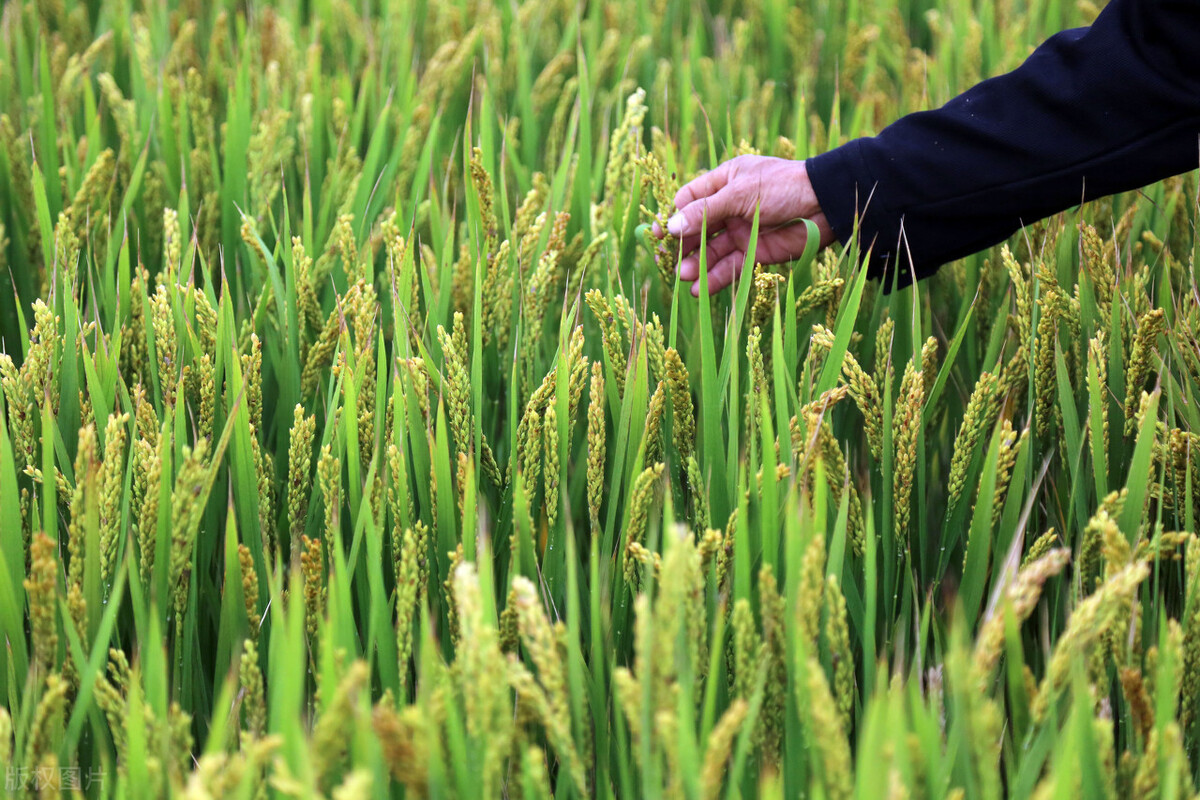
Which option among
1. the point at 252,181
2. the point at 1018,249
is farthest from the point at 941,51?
the point at 252,181

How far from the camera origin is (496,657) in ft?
2.34

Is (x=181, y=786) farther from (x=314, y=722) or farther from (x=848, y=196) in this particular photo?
(x=848, y=196)

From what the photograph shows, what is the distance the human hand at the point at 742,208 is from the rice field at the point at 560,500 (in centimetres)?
4

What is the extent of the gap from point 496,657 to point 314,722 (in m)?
0.31

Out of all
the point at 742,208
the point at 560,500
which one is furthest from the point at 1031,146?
the point at 560,500

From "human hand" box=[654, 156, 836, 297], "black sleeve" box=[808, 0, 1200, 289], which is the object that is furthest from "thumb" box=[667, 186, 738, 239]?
"black sleeve" box=[808, 0, 1200, 289]

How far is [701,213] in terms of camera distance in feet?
4.46

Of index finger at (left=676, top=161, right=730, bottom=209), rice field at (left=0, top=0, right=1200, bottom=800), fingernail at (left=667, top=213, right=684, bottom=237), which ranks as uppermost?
index finger at (left=676, top=161, right=730, bottom=209)

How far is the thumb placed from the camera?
1.36 m

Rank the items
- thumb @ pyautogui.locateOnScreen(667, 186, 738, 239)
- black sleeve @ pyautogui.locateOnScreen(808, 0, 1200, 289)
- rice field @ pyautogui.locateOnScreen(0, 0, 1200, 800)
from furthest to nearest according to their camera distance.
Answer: thumb @ pyautogui.locateOnScreen(667, 186, 738, 239) < black sleeve @ pyautogui.locateOnScreen(808, 0, 1200, 289) < rice field @ pyautogui.locateOnScreen(0, 0, 1200, 800)

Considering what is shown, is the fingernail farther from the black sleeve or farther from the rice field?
the black sleeve

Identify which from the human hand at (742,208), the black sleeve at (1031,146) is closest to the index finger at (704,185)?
the human hand at (742,208)

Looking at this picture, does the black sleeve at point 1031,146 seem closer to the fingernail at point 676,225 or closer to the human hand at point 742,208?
the human hand at point 742,208

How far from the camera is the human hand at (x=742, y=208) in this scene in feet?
4.51
